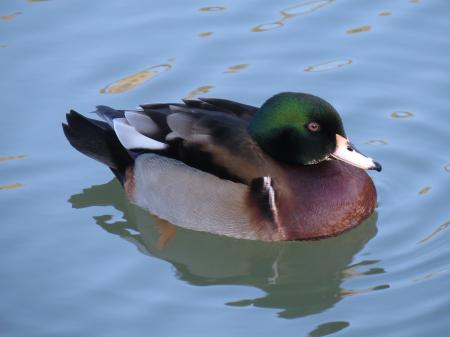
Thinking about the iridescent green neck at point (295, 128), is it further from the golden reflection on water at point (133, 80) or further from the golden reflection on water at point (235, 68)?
the golden reflection on water at point (133, 80)

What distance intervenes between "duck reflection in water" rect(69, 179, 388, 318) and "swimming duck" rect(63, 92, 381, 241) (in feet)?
Result: 0.35

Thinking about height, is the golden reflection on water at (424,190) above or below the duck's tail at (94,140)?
below

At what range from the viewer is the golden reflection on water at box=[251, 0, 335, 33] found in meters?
11.7

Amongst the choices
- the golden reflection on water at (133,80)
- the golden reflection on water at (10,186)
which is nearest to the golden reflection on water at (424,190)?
the golden reflection on water at (133,80)

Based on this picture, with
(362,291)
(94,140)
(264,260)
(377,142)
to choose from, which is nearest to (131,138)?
(94,140)

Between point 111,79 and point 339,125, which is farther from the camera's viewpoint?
point 111,79

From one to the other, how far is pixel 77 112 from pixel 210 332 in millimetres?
Result: 2991

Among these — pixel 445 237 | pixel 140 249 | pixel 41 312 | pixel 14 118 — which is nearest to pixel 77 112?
pixel 14 118

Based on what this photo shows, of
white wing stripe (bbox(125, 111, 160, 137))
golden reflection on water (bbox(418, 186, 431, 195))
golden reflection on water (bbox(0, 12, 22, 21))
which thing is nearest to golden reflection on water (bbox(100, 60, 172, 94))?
white wing stripe (bbox(125, 111, 160, 137))

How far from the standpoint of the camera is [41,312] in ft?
27.2

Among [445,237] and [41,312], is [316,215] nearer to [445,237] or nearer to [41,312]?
[445,237]

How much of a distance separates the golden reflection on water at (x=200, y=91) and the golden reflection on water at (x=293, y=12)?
3.76 ft

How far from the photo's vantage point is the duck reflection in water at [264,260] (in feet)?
27.5

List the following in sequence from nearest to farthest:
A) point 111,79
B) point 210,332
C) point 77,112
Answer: point 210,332 < point 77,112 < point 111,79
